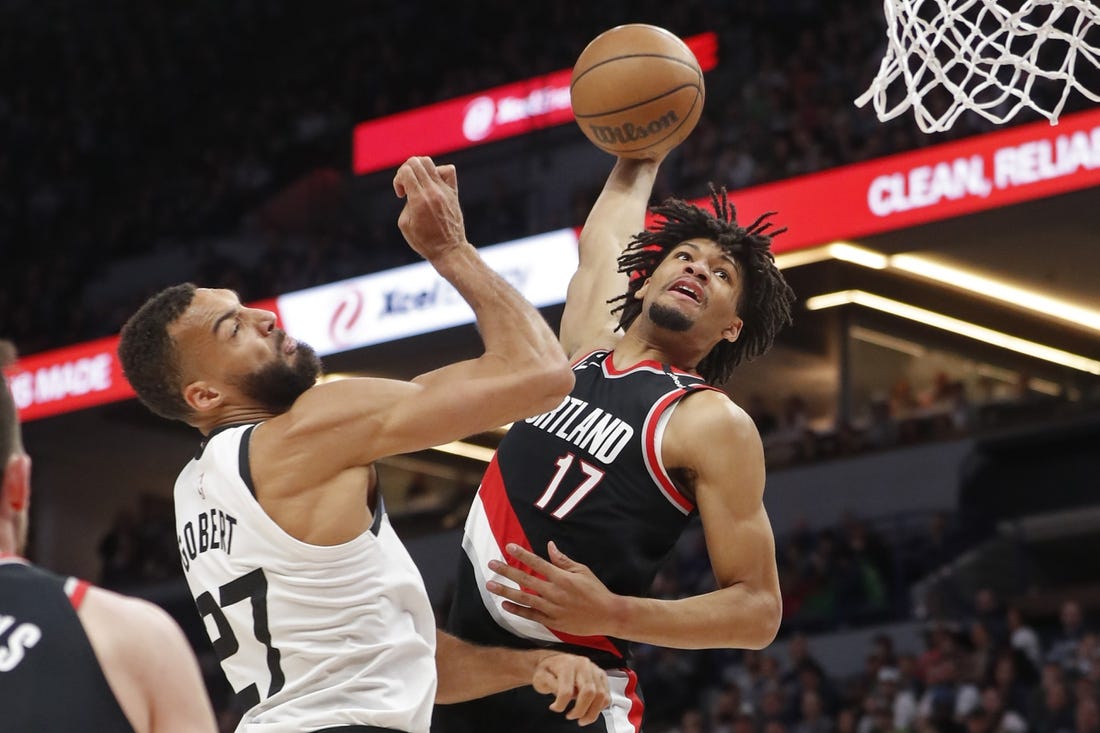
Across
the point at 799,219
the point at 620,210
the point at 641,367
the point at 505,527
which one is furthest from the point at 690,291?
the point at 799,219

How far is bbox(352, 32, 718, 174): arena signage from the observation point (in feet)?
51.8

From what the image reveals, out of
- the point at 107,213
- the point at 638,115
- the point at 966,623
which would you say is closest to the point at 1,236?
the point at 107,213

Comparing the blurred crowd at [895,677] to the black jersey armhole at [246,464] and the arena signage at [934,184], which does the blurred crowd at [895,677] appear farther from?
the black jersey armhole at [246,464]

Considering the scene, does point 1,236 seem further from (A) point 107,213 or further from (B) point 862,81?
(B) point 862,81

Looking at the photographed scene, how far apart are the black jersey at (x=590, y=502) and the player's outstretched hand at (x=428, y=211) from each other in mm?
584

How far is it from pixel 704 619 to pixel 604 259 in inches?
49.7

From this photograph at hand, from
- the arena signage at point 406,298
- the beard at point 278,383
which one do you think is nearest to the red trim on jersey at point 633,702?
the beard at point 278,383

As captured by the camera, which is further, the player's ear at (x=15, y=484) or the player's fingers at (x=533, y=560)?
the player's fingers at (x=533, y=560)

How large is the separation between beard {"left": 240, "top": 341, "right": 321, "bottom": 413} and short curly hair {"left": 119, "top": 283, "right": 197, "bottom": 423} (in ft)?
0.49

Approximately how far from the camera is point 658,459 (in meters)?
3.72

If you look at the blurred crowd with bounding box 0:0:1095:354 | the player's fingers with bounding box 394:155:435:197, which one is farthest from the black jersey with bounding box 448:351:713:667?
the blurred crowd with bounding box 0:0:1095:354

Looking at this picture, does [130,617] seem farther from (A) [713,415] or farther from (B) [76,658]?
(A) [713,415]

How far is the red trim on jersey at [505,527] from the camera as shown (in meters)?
3.73

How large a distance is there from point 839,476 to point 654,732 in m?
3.35
